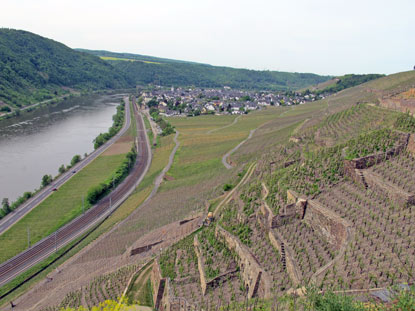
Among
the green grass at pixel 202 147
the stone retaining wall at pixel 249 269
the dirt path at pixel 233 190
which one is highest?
→ the stone retaining wall at pixel 249 269

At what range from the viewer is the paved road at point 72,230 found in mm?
44531

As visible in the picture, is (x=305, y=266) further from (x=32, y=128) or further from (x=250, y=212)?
(x=32, y=128)

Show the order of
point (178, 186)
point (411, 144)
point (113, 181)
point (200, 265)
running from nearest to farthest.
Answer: point (200, 265) → point (411, 144) → point (178, 186) → point (113, 181)

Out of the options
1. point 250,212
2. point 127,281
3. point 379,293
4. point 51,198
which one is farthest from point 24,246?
point 379,293

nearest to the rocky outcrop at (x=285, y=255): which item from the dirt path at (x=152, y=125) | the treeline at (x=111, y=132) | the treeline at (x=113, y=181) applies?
the treeline at (x=113, y=181)

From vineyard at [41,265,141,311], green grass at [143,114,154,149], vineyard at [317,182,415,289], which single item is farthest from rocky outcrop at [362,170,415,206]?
green grass at [143,114,154,149]

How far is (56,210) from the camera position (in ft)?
196

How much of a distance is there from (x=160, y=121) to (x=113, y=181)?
60.4 m

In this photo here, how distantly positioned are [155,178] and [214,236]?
41.6 metres

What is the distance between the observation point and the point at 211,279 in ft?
80.6

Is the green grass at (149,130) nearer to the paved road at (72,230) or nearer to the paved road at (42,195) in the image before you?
the paved road at (42,195)

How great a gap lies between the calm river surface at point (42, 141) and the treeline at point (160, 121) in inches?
741

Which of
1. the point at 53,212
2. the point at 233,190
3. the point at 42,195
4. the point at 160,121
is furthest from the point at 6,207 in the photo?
the point at 160,121

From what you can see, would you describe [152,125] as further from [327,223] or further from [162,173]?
[327,223]
